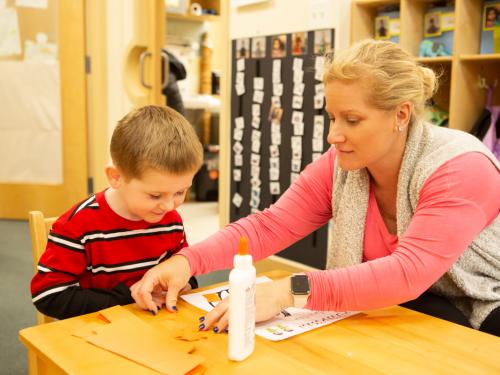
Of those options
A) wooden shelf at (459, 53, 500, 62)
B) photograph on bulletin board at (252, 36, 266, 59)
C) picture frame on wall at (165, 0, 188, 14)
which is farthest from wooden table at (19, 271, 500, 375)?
picture frame on wall at (165, 0, 188, 14)

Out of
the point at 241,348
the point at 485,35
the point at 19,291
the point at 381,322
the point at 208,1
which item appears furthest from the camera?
the point at 208,1

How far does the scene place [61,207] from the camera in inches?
177

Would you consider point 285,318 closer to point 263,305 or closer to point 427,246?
point 263,305

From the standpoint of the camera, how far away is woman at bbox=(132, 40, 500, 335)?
1.20 metres

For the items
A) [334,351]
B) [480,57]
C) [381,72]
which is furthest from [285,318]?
[480,57]

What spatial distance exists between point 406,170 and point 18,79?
3805 mm

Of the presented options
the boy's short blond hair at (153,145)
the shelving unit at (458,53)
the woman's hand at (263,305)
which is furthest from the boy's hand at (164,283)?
the shelving unit at (458,53)

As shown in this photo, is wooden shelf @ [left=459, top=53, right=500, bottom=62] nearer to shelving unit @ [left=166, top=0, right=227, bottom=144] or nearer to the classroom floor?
the classroom floor

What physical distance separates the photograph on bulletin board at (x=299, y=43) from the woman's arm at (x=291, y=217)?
170cm

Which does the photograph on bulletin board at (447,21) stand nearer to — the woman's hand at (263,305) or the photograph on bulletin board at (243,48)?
the photograph on bulletin board at (243,48)

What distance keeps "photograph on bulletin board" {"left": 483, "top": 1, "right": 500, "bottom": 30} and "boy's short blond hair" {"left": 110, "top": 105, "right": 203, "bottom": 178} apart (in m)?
2.00

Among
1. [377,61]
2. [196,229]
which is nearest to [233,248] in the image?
[377,61]

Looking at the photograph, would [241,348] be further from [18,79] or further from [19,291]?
[18,79]

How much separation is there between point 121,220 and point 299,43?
6.91 ft
